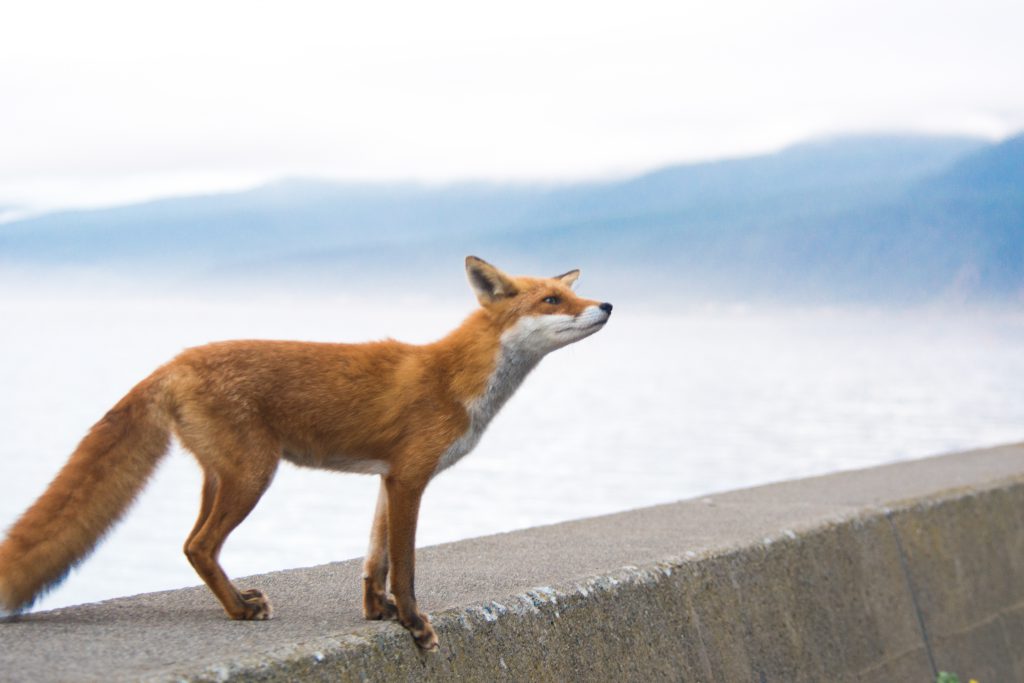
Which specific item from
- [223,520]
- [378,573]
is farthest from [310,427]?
[378,573]

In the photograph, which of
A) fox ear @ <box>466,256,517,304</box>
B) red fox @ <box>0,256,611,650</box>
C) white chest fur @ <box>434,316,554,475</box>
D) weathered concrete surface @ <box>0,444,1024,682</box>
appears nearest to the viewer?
weathered concrete surface @ <box>0,444,1024,682</box>

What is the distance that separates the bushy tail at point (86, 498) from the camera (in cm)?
303

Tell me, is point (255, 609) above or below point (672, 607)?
above

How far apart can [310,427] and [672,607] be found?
4.74ft

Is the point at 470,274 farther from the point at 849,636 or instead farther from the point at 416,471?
the point at 849,636

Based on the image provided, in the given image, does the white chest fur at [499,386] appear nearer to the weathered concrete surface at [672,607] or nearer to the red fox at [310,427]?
the red fox at [310,427]

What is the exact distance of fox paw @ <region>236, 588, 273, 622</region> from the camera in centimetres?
325

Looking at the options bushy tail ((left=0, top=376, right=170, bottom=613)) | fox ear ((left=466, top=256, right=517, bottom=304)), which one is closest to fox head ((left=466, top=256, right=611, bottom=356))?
fox ear ((left=466, top=256, right=517, bottom=304))

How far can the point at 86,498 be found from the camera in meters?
3.09

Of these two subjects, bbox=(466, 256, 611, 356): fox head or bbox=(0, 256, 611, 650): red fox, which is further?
bbox=(466, 256, 611, 356): fox head

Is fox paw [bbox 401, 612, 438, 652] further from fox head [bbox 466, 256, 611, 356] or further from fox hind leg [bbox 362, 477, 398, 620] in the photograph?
fox head [bbox 466, 256, 611, 356]

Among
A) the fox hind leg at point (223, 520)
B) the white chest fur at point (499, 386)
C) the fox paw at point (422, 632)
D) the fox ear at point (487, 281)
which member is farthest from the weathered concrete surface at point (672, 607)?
the fox ear at point (487, 281)

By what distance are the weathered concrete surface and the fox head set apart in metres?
0.75

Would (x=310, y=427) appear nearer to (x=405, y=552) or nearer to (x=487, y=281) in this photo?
(x=405, y=552)
